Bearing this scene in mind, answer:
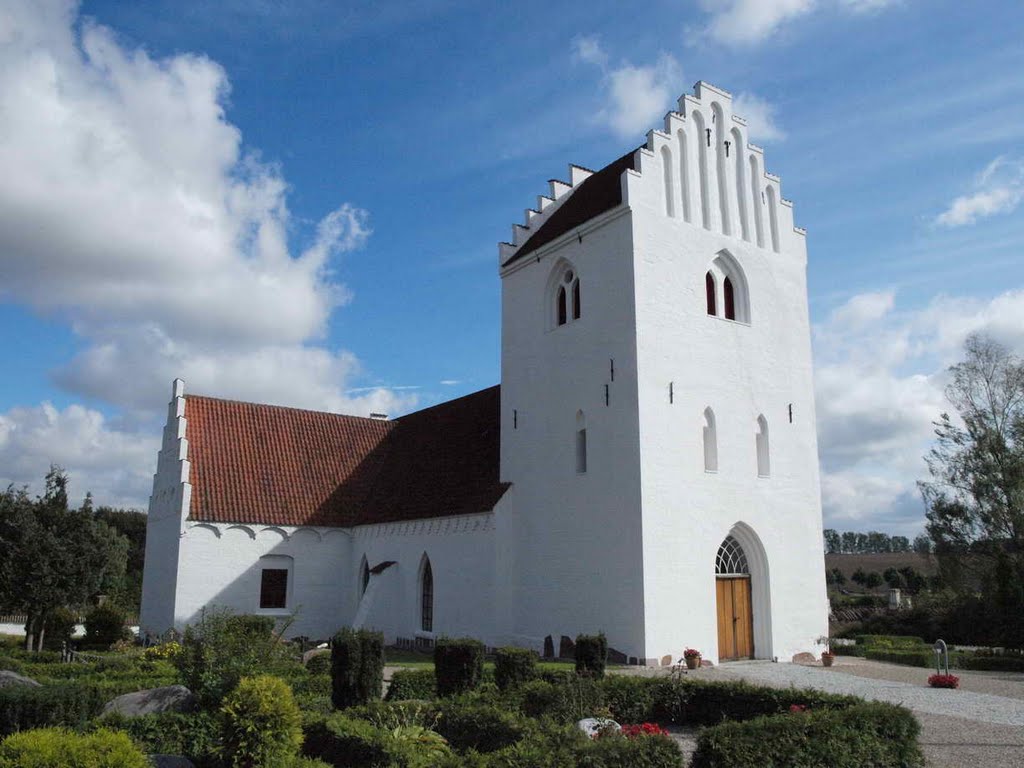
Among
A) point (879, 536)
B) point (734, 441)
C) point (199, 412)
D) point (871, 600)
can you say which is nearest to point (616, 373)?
point (734, 441)

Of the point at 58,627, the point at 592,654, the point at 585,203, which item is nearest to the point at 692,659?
the point at 592,654

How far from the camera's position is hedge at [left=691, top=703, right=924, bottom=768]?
7945 millimetres

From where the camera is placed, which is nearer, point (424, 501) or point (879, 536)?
point (424, 501)

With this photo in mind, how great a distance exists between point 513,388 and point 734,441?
19.7 ft

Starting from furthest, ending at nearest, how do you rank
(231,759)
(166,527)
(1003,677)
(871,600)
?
(871,600) < (166,527) < (1003,677) < (231,759)

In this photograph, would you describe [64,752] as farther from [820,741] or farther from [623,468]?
[623,468]

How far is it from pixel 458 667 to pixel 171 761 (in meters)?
4.98

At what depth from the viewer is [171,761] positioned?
30.3ft

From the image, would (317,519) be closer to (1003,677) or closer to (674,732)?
(674,732)

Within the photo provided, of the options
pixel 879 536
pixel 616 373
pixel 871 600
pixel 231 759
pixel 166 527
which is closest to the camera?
pixel 231 759

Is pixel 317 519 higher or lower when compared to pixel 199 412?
lower

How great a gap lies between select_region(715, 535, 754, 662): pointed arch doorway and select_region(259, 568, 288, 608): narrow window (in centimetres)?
1364

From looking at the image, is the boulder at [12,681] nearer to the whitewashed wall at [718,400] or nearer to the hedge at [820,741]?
the hedge at [820,741]

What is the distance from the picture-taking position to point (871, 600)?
39469 mm
